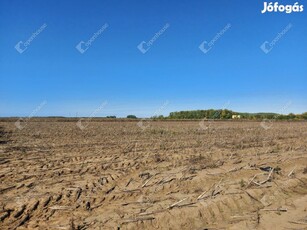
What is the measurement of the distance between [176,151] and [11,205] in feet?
25.1

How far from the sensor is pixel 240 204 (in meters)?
6.18

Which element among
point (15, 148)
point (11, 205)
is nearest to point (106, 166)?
point (11, 205)

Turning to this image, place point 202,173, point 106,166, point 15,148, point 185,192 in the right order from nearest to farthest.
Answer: point 185,192
point 202,173
point 106,166
point 15,148

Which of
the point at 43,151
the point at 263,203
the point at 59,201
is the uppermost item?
the point at 43,151

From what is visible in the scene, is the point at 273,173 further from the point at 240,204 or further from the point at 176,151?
the point at 176,151

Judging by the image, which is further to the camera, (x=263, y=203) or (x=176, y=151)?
(x=176, y=151)

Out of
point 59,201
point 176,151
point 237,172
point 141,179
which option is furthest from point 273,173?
point 59,201

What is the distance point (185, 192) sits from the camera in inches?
266

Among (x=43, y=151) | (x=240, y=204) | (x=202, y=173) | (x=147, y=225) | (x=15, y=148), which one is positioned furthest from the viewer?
(x=15, y=148)

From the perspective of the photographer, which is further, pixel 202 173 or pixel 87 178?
pixel 202 173

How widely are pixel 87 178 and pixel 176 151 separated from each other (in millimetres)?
5427

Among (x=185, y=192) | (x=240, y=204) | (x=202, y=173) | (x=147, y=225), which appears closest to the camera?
(x=147, y=225)

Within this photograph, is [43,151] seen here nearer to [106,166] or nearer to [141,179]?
[106,166]

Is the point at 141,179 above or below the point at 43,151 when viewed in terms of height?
below
